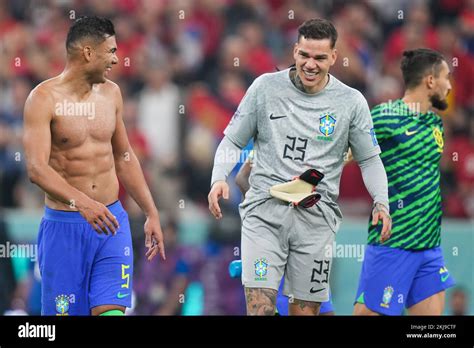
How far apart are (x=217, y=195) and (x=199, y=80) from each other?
6.06m

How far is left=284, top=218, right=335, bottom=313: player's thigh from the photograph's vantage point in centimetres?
809

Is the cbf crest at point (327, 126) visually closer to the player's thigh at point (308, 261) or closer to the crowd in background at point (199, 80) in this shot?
the player's thigh at point (308, 261)

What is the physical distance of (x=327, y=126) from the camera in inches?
319

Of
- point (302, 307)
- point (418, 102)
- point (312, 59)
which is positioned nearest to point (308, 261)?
point (302, 307)

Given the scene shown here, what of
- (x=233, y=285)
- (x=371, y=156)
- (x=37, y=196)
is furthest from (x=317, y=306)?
(x=37, y=196)

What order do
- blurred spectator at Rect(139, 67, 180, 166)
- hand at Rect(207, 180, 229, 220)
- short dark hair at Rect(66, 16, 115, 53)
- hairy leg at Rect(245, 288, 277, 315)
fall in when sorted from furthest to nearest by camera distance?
1. blurred spectator at Rect(139, 67, 180, 166)
2. short dark hair at Rect(66, 16, 115, 53)
3. hairy leg at Rect(245, 288, 277, 315)
4. hand at Rect(207, 180, 229, 220)

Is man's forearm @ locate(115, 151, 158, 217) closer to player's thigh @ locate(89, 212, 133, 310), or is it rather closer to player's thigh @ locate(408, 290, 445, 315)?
player's thigh @ locate(89, 212, 133, 310)

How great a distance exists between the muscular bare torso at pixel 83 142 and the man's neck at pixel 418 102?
2157mm

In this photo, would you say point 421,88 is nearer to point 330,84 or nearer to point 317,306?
point 330,84

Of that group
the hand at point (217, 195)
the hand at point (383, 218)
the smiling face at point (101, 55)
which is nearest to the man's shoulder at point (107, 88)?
the smiling face at point (101, 55)

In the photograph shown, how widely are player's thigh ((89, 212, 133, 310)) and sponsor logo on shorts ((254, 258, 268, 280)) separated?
0.92 meters

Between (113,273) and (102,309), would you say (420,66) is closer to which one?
(113,273)

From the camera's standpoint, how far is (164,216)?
40.2ft

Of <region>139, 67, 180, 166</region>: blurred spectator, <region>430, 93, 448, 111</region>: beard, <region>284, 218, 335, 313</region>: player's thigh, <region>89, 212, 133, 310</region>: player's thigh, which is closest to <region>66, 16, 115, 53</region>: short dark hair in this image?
<region>89, 212, 133, 310</region>: player's thigh
